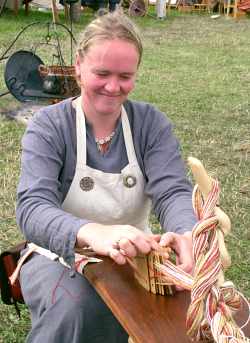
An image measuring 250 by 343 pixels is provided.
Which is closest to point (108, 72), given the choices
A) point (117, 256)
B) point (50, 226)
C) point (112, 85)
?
point (112, 85)

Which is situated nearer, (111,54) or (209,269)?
(209,269)

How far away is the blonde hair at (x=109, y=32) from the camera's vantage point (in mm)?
1839

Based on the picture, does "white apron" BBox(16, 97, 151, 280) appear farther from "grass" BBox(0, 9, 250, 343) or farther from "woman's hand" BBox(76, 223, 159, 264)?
"grass" BBox(0, 9, 250, 343)

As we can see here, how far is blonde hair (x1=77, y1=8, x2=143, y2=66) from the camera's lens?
184cm

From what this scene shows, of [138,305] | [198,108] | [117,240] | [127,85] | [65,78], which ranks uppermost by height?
[127,85]

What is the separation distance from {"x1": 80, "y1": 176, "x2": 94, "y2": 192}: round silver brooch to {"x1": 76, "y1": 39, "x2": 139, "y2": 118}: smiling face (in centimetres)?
23

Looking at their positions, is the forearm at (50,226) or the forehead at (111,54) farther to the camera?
the forehead at (111,54)

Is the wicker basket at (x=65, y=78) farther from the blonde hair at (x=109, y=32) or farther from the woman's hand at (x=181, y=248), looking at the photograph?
the woman's hand at (x=181, y=248)

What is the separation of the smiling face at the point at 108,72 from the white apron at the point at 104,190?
13 centimetres

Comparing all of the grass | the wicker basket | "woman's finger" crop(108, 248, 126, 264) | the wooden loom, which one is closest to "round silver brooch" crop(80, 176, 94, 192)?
"woman's finger" crop(108, 248, 126, 264)

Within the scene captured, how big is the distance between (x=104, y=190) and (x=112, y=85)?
1.17 ft

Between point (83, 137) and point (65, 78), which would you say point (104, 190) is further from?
point (65, 78)

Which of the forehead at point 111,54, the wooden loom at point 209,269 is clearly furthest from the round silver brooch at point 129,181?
the wooden loom at point 209,269

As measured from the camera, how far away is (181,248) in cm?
158
